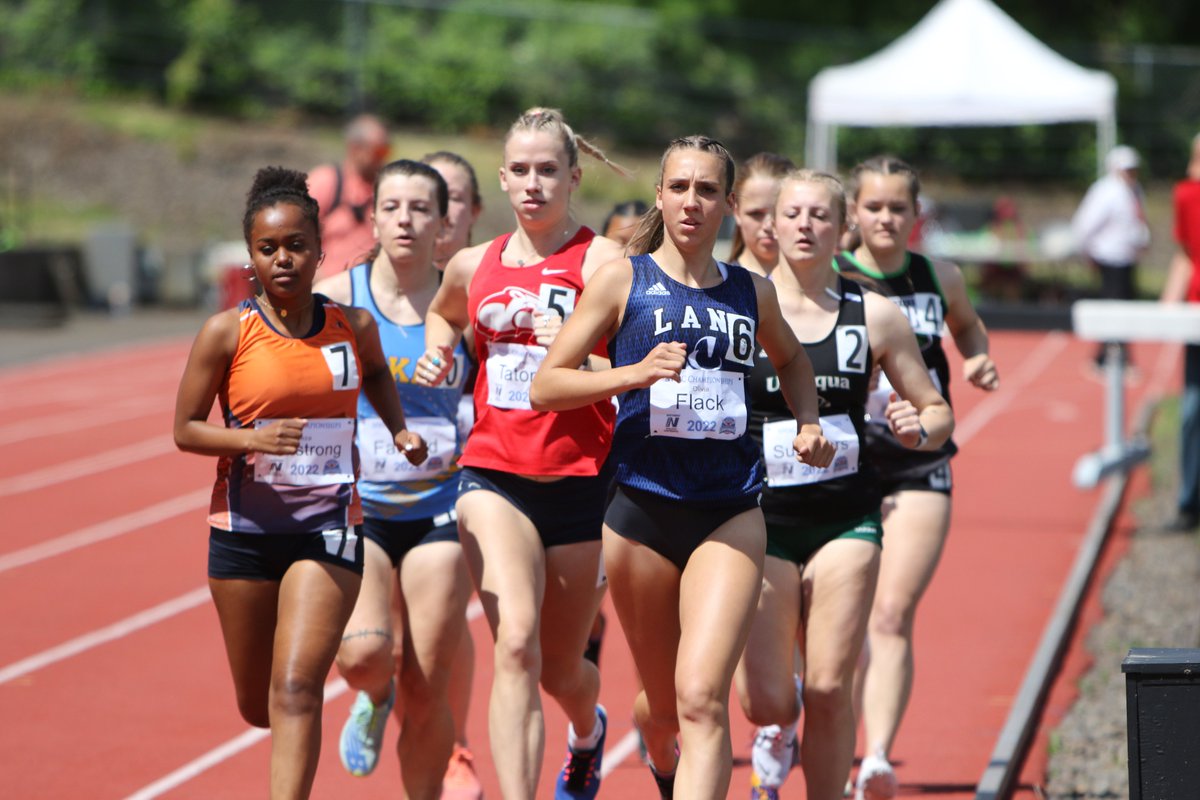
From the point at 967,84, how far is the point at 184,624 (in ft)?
50.8

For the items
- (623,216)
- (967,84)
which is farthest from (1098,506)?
(967,84)

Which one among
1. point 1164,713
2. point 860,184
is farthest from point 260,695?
point 860,184

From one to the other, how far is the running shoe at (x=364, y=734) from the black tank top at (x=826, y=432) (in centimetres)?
146

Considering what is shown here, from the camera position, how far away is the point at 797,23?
124 feet

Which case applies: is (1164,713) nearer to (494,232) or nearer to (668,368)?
(668,368)

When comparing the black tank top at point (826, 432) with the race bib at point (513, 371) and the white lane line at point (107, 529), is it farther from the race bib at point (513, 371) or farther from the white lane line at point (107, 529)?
the white lane line at point (107, 529)

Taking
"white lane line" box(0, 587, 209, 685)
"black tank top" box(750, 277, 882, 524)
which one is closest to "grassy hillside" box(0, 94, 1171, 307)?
"white lane line" box(0, 587, 209, 685)

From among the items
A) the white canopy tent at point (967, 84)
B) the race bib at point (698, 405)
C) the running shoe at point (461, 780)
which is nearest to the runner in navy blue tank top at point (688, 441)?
the race bib at point (698, 405)

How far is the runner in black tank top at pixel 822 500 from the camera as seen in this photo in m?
4.86

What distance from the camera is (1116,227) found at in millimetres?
18125

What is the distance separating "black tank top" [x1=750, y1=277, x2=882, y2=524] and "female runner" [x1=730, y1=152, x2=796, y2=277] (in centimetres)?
71

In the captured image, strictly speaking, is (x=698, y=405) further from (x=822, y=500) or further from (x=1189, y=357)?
(x=1189, y=357)

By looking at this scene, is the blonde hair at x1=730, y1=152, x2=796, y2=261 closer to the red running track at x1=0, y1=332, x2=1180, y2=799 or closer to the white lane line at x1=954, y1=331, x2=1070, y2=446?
the red running track at x1=0, y1=332, x2=1180, y2=799

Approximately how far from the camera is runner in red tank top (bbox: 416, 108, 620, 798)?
4.80m
